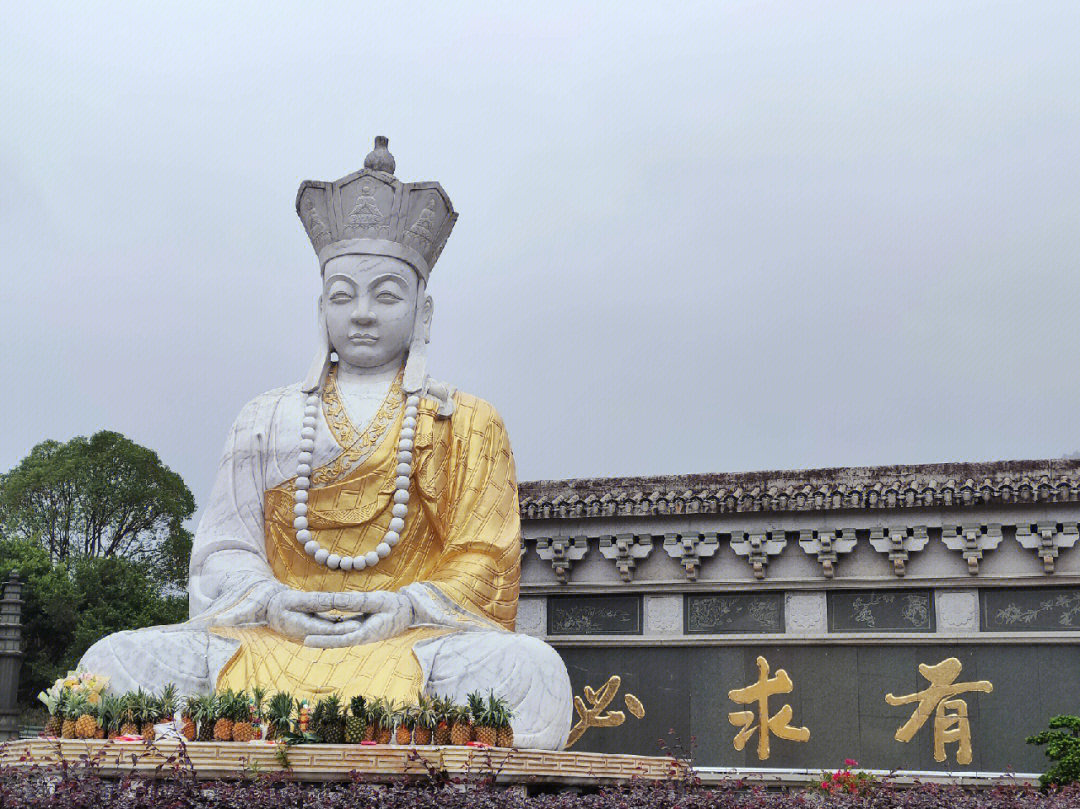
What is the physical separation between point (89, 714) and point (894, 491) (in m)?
6.64

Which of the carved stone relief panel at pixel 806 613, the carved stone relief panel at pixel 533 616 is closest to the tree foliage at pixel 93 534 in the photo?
the carved stone relief panel at pixel 533 616

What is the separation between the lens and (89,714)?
23.7 feet

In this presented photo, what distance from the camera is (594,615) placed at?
12.0 metres

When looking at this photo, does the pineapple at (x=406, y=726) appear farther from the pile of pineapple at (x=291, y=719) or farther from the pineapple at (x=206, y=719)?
the pineapple at (x=206, y=719)

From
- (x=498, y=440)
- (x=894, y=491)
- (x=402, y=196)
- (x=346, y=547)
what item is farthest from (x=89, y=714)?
(x=894, y=491)

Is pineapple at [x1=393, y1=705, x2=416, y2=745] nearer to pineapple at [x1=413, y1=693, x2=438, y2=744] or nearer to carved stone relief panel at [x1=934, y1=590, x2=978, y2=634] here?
pineapple at [x1=413, y1=693, x2=438, y2=744]

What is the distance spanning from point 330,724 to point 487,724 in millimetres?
788

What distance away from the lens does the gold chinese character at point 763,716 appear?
443 inches

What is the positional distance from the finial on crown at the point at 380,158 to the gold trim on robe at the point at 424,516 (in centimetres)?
155

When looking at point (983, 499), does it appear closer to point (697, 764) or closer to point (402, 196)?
point (697, 764)

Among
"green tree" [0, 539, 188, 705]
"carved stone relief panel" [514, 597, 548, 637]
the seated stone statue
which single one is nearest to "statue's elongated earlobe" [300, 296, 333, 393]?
the seated stone statue

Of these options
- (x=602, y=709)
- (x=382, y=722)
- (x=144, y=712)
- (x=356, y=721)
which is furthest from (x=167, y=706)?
(x=602, y=709)

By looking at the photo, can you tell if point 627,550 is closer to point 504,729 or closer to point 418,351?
point 418,351

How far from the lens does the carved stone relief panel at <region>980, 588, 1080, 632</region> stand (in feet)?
35.6
